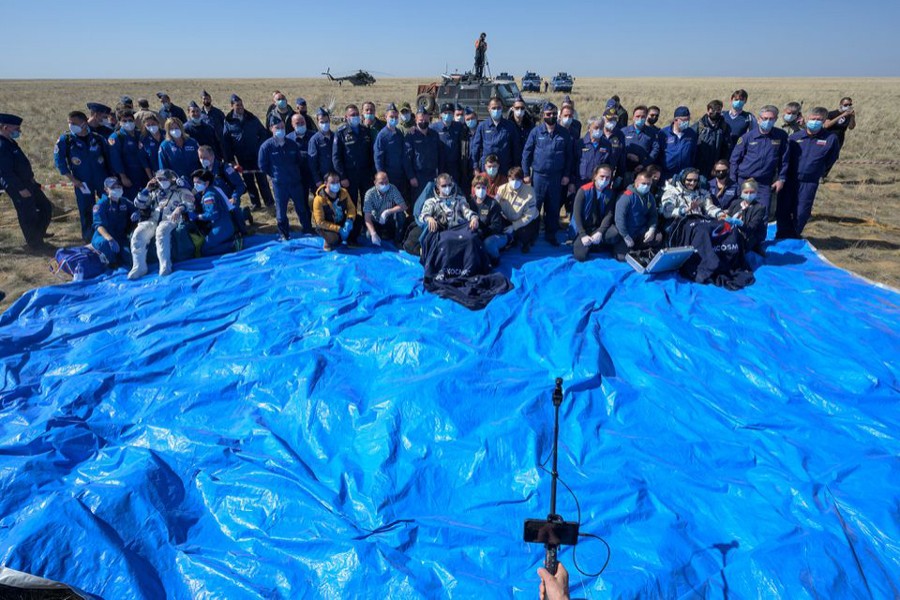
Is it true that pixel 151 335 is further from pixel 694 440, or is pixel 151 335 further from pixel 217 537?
pixel 694 440

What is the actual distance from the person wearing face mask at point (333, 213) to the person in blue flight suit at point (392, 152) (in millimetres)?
759

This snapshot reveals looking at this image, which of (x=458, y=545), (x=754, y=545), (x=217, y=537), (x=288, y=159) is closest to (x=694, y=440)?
(x=754, y=545)

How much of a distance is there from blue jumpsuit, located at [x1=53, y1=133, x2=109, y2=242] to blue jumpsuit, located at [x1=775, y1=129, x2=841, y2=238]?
10.1 meters

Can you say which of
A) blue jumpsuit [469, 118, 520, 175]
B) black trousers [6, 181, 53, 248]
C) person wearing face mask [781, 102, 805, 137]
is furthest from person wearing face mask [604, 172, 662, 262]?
black trousers [6, 181, 53, 248]

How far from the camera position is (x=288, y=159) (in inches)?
293

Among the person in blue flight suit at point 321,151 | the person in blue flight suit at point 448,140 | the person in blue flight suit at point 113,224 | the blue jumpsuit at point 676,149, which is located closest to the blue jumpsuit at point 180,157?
the person in blue flight suit at point 113,224

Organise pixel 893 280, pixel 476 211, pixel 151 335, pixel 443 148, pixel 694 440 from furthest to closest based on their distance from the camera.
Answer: pixel 443 148 → pixel 476 211 → pixel 893 280 → pixel 151 335 → pixel 694 440

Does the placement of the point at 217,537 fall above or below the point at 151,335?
below

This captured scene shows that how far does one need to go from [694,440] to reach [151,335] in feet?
17.0

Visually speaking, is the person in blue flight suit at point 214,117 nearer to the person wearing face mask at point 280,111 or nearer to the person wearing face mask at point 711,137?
the person wearing face mask at point 280,111

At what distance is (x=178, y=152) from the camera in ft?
24.8

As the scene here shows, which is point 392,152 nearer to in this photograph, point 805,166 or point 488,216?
point 488,216

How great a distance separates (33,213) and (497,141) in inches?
284

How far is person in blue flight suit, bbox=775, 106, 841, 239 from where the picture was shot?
6969 mm
